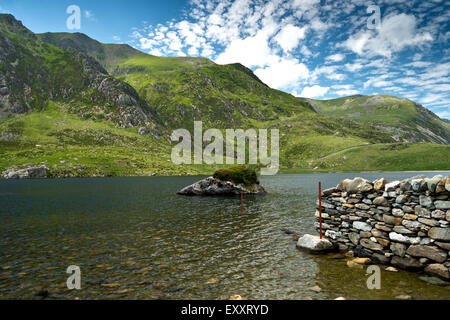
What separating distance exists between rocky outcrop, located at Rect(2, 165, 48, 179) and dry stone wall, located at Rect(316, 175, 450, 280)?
177905 millimetres

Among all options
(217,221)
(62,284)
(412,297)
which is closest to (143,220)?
(217,221)

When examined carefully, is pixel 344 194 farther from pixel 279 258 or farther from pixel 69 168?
pixel 69 168

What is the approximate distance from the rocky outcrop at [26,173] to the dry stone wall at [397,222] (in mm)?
177905

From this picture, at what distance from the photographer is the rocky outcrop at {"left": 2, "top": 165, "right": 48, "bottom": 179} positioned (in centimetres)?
13912

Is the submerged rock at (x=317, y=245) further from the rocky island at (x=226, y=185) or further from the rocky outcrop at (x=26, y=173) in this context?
the rocky outcrop at (x=26, y=173)

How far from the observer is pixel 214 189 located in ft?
206

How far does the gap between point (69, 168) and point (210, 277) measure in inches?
6895

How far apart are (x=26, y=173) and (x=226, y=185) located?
146913 millimetres

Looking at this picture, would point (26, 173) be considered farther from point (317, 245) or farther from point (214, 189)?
point (317, 245)

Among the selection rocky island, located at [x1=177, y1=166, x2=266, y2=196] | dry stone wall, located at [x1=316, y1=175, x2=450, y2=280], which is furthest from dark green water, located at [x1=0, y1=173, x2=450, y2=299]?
rocky island, located at [x1=177, y1=166, x2=266, y2=196]

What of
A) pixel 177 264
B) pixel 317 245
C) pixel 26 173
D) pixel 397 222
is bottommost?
pixel 26 173

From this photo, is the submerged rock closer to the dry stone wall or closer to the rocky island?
the dry stone wall

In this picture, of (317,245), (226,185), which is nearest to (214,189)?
(226,185)

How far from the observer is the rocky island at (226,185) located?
206ft
